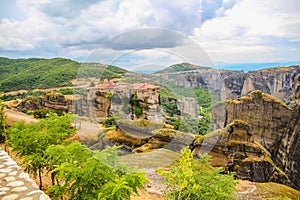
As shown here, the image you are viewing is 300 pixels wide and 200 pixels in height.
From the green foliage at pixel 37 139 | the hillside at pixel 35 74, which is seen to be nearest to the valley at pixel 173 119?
the hillside at pixel 35 74

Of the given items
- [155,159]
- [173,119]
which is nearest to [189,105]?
[173,119]

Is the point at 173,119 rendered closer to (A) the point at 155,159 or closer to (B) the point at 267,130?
(A) the point at 155,159

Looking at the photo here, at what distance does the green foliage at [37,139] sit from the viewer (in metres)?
5.56

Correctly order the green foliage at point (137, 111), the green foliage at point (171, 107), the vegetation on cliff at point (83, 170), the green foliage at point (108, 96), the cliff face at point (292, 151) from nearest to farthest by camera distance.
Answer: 1. the vegetation on cliff at point (83, 170)
2. the green foliage at point (171, 107)
3. the green foliage at point (108, 96)
4. the green foliage at point (137, 111)
5. the cliff face at point (292, 151)

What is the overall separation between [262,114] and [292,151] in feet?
22.8

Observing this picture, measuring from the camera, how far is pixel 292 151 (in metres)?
20.9

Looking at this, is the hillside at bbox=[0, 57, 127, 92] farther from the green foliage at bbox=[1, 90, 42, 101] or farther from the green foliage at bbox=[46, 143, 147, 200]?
the green foliage at bbox=[46, 143, 147, 200]

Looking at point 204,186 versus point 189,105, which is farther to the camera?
point 189,105

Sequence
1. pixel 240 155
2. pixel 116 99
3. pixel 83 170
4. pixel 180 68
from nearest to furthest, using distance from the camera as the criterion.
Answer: pixel 83 170, pixel 180 68, pixel 116 99, pixel 240 155

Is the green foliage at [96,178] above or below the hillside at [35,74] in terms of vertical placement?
below

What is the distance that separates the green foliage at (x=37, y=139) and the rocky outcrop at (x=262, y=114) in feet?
73.9

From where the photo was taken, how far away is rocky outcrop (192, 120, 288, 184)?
15.8m

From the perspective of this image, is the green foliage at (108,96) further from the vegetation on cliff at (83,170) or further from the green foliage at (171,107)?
the vegetation on cliff at (83,170)

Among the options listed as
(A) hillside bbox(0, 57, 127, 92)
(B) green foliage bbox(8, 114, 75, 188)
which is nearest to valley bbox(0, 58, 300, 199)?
(A) hillside bbox(0, 57, 127, 92)
